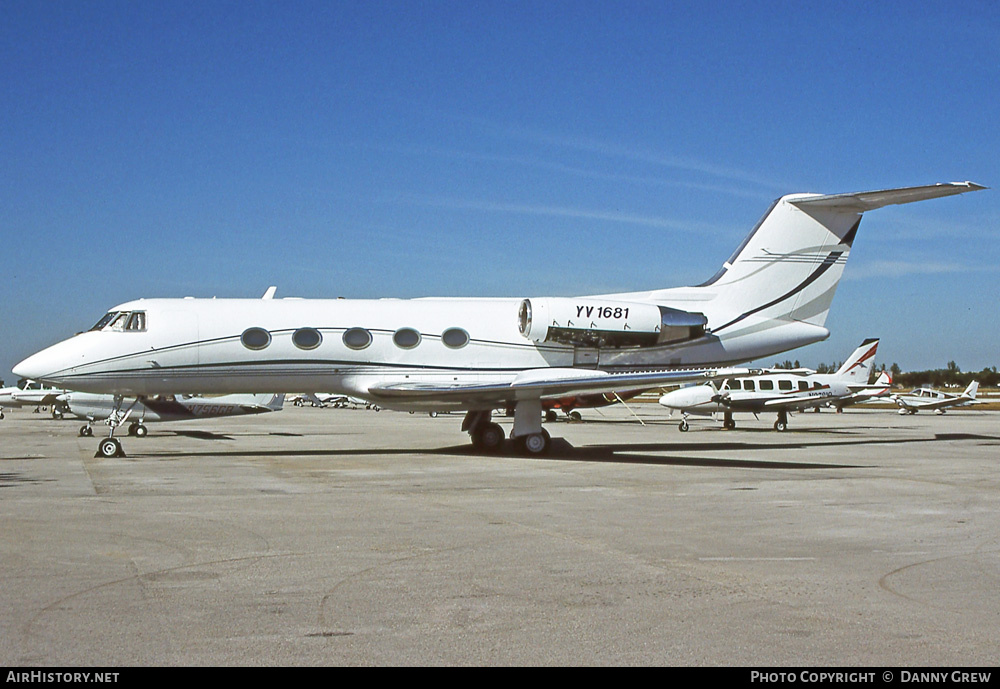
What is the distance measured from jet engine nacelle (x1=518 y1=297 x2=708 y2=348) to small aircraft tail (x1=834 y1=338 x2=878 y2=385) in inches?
858

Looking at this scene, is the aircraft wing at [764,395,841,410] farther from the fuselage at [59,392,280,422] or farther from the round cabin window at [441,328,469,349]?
the round cabin window at [441,328,469,349]

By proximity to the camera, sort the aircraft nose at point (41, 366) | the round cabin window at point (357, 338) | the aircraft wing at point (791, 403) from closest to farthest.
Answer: the aircraft nose at point (41, 366) → the round cabin window at point (357, 338) → the aircraft wing at point (791, 403)

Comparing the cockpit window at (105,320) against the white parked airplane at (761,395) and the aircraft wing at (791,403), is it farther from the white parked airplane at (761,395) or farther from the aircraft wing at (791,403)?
the aircraft wing at (791,403)

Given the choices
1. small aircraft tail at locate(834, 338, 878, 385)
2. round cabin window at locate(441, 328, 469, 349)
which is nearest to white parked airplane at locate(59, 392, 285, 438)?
round cabin window at locate(441, 328, 469, 349)

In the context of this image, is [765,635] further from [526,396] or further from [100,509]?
[526,396]

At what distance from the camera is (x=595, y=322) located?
64.7 feet

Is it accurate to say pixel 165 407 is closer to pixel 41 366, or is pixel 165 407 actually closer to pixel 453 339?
pixel 41 366

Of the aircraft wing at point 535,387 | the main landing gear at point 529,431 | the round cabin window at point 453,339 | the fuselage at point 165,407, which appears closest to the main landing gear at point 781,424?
the aircraft wing at point 535,387

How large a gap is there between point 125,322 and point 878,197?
16055mm

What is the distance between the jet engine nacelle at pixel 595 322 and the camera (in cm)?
1952

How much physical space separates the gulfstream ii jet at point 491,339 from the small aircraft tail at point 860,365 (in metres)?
19.5

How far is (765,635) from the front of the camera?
5.25m

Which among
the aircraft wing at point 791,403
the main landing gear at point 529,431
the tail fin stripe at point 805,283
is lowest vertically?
the main landing gear at point 529,431
